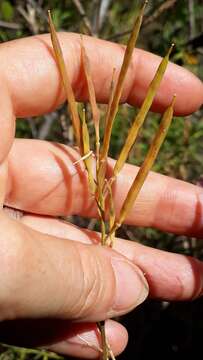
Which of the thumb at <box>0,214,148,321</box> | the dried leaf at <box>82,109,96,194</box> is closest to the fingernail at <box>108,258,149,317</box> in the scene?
the thumb at <box>0,214,148,321</box>

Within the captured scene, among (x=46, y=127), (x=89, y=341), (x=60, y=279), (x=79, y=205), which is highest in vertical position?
(x=60, y=279)

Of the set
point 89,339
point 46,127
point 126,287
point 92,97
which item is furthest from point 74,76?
point 46,127

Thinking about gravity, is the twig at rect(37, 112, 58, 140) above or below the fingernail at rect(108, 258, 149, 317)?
below

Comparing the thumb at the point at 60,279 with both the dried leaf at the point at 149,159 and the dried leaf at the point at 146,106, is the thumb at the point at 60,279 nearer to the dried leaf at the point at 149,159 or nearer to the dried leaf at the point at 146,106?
the dried leaf at the point at 149,159

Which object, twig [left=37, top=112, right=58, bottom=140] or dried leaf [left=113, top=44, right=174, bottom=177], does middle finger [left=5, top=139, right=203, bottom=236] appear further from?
twig [left=37, top=112, right=58, bottom=140]

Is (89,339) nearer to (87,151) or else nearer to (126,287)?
(126,287)

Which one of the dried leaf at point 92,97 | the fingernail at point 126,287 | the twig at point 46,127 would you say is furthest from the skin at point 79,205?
the twig at point 46,127

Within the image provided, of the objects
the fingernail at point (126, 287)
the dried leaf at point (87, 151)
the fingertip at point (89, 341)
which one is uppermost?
the dried leaf at point (87, 151)

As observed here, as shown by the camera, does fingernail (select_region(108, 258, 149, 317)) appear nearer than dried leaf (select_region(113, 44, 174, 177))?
No
